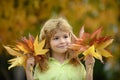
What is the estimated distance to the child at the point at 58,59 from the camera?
5379mm

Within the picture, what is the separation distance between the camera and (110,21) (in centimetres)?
900

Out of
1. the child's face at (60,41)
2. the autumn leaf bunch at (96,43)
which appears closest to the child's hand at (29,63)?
the child's face at (60,41)

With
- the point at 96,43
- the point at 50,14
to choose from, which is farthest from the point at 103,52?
the point at 50,14

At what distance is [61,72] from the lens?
5.39 metres

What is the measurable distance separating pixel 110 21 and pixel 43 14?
1073 mm

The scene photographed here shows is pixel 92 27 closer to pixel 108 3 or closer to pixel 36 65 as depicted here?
pixel 108 3

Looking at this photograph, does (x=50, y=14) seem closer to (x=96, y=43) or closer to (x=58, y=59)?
(x=58, y=59)

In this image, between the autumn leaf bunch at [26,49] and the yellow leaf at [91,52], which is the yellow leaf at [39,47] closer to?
the autumn leaf bunch at [26,49]

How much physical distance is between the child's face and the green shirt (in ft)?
0.37

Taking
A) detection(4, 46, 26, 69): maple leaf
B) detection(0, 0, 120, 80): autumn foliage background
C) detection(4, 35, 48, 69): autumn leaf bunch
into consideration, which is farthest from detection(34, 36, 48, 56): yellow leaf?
detection(0, 0, 120, 80): autumn foliage background

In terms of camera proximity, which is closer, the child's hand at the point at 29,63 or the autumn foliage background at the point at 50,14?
the child's hand at the point at 29,63

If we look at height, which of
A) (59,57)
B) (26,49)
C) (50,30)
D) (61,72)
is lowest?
(61,72)

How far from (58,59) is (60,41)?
7.6 inches

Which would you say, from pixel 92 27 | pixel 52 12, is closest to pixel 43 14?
pixel 52 12
